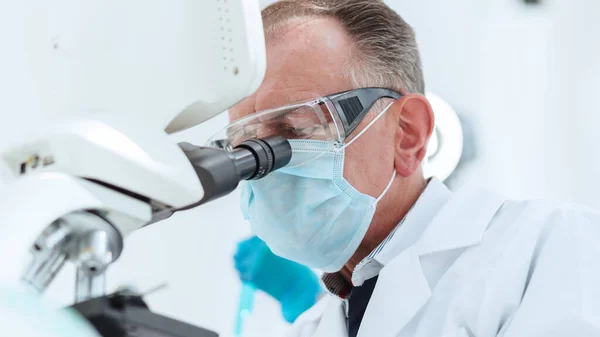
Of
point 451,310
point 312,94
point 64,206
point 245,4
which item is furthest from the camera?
point 312,94

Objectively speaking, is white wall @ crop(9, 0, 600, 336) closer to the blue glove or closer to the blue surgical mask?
the blue glove

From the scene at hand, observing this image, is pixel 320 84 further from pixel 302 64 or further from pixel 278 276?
pixel 278 276

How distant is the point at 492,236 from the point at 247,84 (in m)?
0.59

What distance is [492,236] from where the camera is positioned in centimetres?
107

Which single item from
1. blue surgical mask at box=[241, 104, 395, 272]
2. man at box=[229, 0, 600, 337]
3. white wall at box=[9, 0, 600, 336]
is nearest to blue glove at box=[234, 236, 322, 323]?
white wall at box=[9, 0, 600, 336]

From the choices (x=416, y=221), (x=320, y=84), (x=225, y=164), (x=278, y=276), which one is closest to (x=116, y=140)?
(x=225, y=164)

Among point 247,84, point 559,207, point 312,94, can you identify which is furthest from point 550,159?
point 247,84

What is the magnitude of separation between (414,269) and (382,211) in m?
0.15

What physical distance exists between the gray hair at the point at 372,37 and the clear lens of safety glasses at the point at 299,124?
0.12 meters

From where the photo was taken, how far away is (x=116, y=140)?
62 cm

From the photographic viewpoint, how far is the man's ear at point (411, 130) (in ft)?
3.91

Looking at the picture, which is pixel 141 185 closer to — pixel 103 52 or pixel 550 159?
pixel 103 52

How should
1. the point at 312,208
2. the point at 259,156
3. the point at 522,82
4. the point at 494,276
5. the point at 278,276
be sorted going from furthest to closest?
the point at 522,82 → the point at 278,276 → the point at 312,208 → the point at 494,276 → the point at 259,156

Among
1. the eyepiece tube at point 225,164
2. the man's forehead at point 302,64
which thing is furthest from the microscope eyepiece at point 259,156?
the man's forehead at point 302,64
